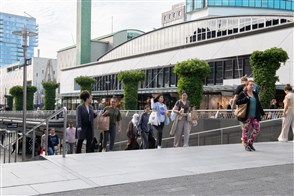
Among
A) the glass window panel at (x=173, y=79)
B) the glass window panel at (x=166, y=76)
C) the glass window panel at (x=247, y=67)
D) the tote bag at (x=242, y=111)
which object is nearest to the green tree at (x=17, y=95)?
the glass window panel at (x=166, y=76)

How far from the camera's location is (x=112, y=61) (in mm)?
66875

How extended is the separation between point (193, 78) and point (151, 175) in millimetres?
22969

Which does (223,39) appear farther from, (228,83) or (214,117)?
(214,117)

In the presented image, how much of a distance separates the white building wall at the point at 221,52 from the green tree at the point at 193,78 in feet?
33.5

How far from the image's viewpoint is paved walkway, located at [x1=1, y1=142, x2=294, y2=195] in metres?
5.36

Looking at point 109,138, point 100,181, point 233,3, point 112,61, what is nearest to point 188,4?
point 233,3

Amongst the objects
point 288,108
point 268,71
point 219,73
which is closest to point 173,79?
point 219,73

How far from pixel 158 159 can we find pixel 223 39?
3744 centimetres

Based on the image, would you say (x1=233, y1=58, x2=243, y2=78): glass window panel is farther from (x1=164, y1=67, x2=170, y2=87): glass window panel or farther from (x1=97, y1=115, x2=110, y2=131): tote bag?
(x1=97, y1=115, x2=110, y2=131): tote bag

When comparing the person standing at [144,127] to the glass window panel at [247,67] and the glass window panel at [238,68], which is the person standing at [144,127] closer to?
the glass window panel at [247,67]

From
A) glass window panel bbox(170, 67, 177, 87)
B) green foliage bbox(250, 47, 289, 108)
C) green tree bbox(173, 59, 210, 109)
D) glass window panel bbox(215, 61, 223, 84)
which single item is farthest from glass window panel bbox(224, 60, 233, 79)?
green foliage bbox(250, 47, 289, 108)

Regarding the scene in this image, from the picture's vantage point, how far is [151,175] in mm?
6434

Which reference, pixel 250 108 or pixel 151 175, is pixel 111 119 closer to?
pixel 250 108

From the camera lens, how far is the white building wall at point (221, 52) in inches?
1387
